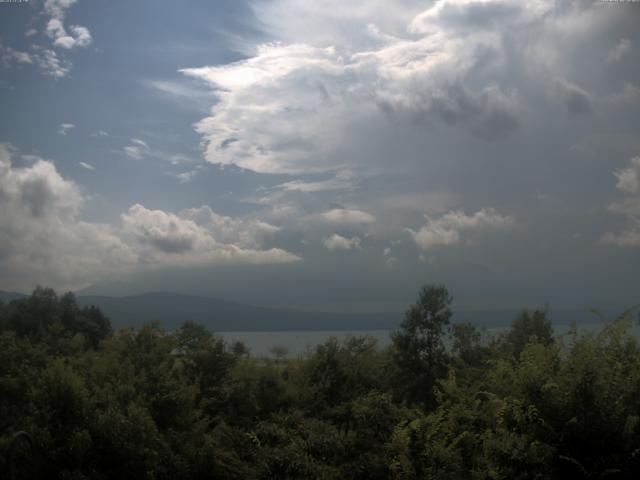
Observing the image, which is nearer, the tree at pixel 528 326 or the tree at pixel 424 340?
the tree at pixel 424 340

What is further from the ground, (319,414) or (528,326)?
(528,326)

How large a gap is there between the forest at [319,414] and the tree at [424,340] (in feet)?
1.01

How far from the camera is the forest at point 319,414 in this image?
977cm

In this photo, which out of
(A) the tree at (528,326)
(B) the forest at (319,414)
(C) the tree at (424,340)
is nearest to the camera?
(B) the forest at (319,414)

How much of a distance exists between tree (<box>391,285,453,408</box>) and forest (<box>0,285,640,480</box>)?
0.31 m

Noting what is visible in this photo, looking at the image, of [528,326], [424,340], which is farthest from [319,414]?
[528,326]

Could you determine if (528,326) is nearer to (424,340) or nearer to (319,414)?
(424,340)

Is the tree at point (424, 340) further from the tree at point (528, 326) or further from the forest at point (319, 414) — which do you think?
the tree at point (528, 326)

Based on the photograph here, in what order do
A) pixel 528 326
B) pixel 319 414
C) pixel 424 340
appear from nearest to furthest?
pixel 319 414 → pixel 424 340 → pixel 528 326

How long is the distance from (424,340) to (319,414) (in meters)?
13.8

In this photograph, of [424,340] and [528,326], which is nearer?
[424,340]

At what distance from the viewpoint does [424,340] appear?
3525 cm

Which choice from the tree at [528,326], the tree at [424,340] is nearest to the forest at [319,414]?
the tree at [424,340]

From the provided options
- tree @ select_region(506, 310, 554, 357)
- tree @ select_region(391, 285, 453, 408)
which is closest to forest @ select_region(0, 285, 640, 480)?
tree @ select_region(391, 285, 453, 408)
